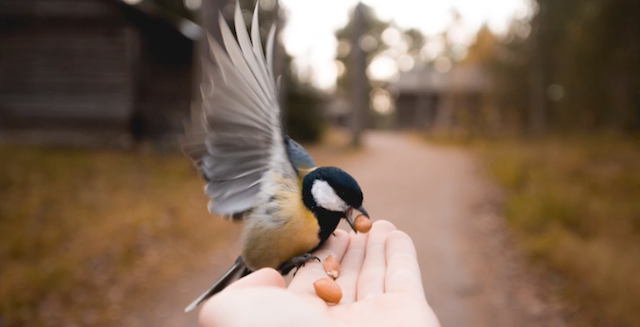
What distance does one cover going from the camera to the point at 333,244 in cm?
149

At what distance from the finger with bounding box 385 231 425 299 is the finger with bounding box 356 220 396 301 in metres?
0.03

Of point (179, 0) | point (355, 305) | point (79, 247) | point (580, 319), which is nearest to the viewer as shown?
point (355, 305)

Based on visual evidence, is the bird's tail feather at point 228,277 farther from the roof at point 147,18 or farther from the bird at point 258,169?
the roof at point 147,18

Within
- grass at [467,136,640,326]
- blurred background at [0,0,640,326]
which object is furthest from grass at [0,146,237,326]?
grass at [467,136,640,326]

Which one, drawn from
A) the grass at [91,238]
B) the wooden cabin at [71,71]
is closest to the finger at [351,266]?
the grass at [91,238]

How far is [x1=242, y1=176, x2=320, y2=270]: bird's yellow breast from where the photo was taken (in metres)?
1.29

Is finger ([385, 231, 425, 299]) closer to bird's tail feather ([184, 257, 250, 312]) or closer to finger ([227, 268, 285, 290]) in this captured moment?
finger ([227, 268, 285, 290])

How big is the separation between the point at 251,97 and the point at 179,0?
572 inches

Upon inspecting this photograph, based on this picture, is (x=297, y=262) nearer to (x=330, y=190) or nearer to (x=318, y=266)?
(x=318, y=266)

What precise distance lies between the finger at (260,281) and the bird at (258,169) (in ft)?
0.63

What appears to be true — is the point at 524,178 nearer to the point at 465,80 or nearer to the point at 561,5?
the point at 561,5

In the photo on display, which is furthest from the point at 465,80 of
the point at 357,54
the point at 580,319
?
the point at 580,319

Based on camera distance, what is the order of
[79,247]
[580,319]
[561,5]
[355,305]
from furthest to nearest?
1. [561,5]
2. [79,247]
3. [580,319]
4. [355,305]

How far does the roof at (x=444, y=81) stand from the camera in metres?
15.0
